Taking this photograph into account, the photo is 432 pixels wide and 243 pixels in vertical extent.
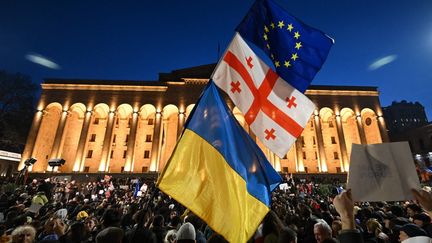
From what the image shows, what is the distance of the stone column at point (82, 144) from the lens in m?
33.7

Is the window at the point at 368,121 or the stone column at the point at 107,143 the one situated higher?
the window at the point at 368,121

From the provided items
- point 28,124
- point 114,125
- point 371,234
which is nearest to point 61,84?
point 114,125

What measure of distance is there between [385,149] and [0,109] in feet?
168

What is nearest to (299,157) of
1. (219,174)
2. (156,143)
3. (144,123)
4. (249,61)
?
(156,143)

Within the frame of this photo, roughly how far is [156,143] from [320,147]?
78.4 feet

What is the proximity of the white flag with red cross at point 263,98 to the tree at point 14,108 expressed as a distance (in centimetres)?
4553

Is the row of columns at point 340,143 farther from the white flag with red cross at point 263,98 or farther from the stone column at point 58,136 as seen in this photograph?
the stone column at point 58,136

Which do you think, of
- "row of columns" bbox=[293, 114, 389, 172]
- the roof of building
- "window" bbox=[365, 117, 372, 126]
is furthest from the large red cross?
"window" bbox=[365, 117, 372, 126]

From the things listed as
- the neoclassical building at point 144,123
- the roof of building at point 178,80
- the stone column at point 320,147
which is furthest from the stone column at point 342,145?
the roof of building at point 178,80

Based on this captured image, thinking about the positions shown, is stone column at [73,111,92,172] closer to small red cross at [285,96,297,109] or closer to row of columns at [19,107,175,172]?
row of columns at [19,107,175,172]

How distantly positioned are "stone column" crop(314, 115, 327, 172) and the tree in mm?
46574

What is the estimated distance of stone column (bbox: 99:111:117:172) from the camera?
3390 cm

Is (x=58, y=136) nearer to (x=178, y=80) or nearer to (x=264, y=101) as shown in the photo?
(x=178, y=80)

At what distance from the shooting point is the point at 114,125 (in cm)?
3678
